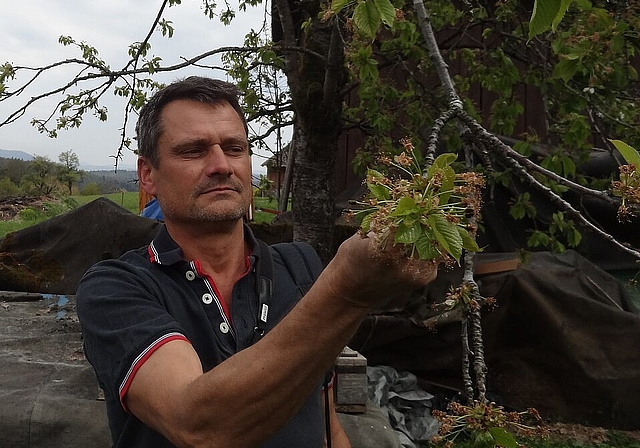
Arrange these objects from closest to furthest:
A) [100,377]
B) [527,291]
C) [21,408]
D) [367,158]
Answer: [100,377] → [21,408] → [367,158] → [527,291]

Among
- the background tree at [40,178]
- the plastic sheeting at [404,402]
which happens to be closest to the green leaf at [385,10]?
the plastic sheeting at [404,402]

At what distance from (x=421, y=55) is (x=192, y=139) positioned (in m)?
2.70

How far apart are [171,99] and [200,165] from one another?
28 cm

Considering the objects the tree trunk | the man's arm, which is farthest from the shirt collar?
the tree trunk

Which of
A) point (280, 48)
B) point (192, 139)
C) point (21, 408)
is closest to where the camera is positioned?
point (192, 139)

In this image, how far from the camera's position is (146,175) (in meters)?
2.15

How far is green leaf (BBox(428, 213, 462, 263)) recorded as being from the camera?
949 millimetres

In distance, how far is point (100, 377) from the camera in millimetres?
1591

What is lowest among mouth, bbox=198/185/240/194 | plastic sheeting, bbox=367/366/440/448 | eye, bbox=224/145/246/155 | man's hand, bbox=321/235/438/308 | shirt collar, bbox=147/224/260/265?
plastic sheeting, bbox=367/366/440/448

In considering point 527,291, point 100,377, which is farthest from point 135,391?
point 527,291

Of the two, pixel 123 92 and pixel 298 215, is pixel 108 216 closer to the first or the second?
pixel 123 92

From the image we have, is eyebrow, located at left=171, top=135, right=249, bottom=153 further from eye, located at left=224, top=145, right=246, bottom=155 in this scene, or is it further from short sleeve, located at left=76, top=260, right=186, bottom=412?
short sleeve, located at left=76, top=260, right=186, bottom=412

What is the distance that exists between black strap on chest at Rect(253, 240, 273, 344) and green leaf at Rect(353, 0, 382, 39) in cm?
84

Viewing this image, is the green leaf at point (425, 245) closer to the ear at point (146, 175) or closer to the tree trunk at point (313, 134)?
the ear at point (146, 175)
